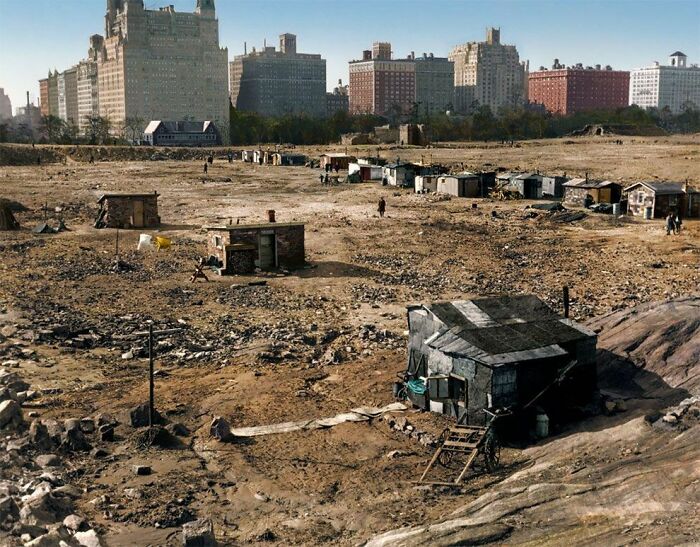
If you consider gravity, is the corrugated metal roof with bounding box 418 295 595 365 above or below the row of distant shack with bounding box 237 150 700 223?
below

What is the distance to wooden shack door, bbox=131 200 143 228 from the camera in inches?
1631

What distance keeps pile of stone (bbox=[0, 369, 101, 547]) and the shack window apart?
6.58 metres

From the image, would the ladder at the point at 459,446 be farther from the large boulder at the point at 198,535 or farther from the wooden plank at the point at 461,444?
the large boulder at the point at 198,535

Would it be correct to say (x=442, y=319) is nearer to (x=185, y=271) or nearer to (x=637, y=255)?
(x=185, y=271)

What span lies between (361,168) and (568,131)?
87.8 m

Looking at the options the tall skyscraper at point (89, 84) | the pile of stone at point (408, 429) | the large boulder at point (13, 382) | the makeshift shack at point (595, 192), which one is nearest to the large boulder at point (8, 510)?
the large boulder at point (13, 382)

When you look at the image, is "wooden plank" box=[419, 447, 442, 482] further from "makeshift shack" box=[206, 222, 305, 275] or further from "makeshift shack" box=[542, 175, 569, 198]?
"makeshift shack" box=[542, 175, 569, 198]

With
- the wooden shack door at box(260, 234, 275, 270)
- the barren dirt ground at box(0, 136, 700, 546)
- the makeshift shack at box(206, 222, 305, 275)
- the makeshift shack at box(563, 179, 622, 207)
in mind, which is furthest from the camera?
the makeshift shack at box(563, 179, 622, 207)

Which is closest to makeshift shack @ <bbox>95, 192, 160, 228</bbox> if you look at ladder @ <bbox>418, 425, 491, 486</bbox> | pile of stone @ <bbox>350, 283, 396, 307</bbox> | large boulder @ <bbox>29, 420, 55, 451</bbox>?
pile of stone @ <bbox>350, 283, 396, 307</bbox>

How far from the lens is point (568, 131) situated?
471 ft

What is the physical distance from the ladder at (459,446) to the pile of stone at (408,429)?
0.28 meters

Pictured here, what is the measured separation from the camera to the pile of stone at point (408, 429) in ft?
50.1

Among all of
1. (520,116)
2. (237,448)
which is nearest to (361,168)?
(237,448)

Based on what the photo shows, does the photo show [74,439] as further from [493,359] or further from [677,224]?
[677,224]
